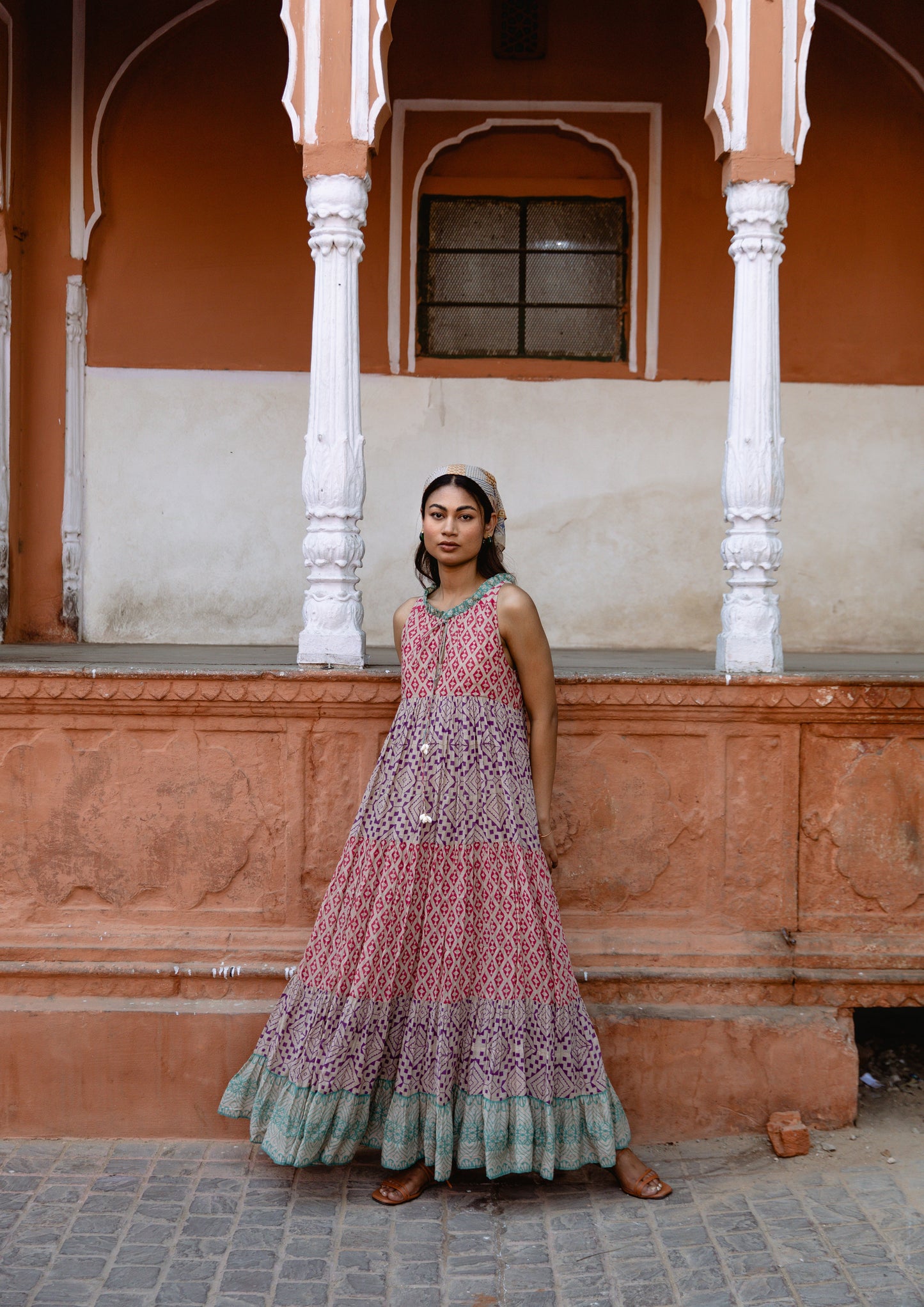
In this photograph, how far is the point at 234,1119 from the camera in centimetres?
373

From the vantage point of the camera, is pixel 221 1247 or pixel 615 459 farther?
pixel 615 459

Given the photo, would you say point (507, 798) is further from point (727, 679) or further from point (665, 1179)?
point (665, 1179)

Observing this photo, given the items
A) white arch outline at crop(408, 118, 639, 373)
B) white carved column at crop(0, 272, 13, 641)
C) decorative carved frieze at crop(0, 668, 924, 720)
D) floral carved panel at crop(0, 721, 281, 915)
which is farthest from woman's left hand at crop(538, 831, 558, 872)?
white carved column at crop(0, 272, 13, 641)

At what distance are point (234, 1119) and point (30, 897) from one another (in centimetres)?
94

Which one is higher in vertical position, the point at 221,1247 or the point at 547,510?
the point at 547,510

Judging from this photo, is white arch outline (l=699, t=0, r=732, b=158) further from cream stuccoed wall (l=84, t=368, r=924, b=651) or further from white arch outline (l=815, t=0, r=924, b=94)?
white arch outline (l=815, t=0, r=924, b=94)

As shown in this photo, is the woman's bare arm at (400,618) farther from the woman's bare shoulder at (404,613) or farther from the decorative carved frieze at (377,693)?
the decorative carved frieze at (377,693)

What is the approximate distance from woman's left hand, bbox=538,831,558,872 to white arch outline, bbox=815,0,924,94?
181 inches

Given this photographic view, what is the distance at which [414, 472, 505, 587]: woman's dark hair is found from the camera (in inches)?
129

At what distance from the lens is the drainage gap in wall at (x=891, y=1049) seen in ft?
13.4

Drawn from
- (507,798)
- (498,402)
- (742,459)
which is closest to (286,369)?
(498,402)

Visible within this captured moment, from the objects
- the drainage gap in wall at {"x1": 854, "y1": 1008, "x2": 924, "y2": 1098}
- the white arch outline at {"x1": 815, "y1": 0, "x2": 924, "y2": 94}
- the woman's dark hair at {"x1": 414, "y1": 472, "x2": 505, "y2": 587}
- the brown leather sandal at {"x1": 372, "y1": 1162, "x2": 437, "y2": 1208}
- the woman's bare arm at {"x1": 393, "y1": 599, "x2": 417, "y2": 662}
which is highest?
the white arch outline at {"x1": 815, "y1": 0, "x2": 924, "y2": 94}

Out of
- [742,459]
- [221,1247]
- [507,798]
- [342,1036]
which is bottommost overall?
[221,1247]

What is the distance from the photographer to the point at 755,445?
12.7 feet
